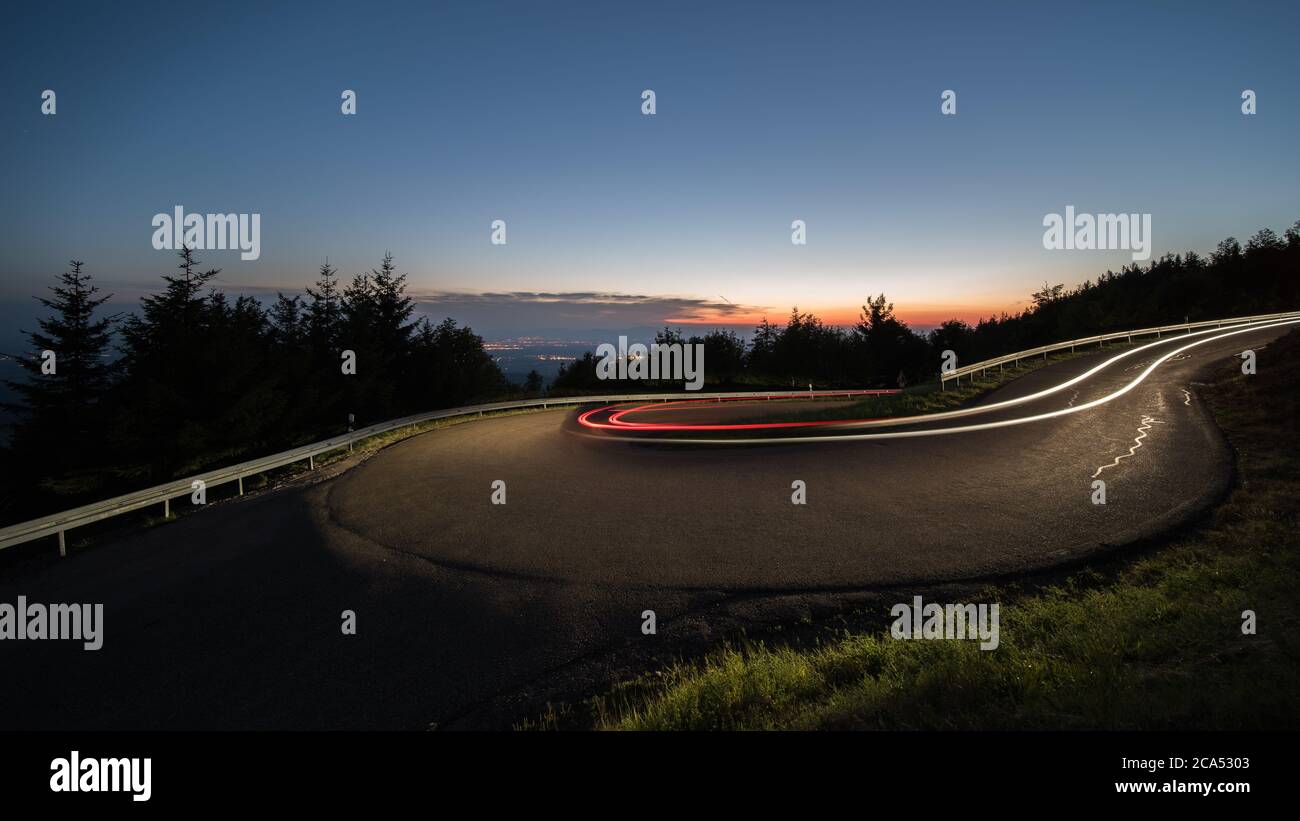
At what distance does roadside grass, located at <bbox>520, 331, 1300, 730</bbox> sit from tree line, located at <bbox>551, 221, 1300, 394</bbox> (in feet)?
121

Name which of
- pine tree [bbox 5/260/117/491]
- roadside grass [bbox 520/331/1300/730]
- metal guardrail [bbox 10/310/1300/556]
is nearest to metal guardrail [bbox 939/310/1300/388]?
Result: metal guardrail [bbox 10/310/1300/556]

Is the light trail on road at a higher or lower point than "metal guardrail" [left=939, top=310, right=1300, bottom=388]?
lower

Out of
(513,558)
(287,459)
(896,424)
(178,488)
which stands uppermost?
(896,424)

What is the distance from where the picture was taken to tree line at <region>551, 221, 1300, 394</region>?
5362 centimetres

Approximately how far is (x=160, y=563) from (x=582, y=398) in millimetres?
24289

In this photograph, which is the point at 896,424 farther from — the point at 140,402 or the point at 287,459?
the point at 140,402

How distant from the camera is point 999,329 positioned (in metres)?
100

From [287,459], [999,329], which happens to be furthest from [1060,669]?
[999,329]

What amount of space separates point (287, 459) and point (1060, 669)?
17277mm

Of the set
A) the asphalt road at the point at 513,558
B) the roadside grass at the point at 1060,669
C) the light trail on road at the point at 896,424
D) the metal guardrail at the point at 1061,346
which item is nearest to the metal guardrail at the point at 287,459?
the metal guardrail at the point at 1061,346

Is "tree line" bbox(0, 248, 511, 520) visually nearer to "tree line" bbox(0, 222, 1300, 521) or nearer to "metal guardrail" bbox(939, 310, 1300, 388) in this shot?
"tree line" bbox(0, 222, 1300, 521)
